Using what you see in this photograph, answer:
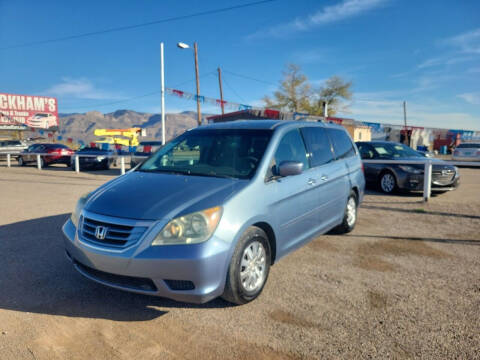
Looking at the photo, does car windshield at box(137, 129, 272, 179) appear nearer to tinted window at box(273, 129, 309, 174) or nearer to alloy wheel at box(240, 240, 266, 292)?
tinted window at box(273, 129, 309, 174)

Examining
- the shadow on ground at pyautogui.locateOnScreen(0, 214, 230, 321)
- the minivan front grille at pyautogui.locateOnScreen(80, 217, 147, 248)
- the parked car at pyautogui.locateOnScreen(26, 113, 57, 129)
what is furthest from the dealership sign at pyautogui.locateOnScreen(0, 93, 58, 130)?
the minivan front grille at pyautogui.locateOnScreen(80, 217, 147, 248)

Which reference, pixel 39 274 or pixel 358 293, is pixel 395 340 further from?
pixel 39 274

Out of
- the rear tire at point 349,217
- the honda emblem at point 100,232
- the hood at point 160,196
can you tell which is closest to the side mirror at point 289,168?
the hood at point 160,196

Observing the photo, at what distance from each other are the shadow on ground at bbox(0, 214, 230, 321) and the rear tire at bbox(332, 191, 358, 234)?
290 cm

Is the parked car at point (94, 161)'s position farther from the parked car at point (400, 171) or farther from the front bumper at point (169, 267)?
the front bumper at point (169, 267)

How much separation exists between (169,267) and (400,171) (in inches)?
332

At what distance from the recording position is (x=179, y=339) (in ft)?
9.34

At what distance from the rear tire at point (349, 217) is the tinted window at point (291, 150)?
5.18ft

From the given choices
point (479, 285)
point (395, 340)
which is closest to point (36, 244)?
point (395, 340)

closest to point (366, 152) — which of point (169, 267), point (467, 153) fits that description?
point (169, 267)

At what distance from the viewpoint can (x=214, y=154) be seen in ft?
13.8

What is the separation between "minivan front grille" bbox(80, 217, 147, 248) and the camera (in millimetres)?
2961

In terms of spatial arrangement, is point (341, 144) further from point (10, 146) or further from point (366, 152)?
point (10, 146)

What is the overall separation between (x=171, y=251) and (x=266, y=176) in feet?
4.18
